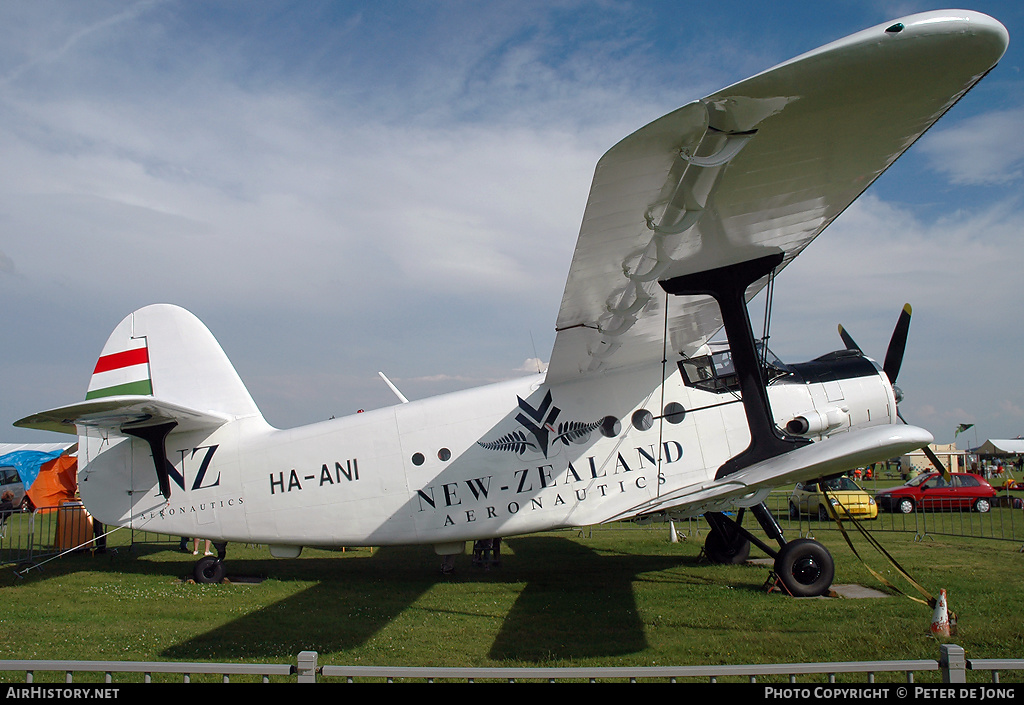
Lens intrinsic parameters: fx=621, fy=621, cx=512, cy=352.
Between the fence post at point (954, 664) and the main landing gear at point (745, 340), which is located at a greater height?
the main landing gear at point (745, 340)

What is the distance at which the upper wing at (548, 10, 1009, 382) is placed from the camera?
3281 millimetres

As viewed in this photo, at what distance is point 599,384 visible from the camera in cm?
830

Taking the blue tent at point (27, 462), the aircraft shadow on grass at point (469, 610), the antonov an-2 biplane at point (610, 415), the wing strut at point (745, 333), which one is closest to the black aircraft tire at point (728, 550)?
the antonov an-2 biplane at point (610, 415)

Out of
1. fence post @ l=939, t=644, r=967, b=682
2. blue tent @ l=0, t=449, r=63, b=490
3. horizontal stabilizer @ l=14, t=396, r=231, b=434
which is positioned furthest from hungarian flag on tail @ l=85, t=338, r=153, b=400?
blue tent @ l=0, t=449, r=63, b=490

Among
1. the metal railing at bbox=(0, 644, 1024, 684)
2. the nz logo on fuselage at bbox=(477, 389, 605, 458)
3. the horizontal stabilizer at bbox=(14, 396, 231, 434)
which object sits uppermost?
the horizontal stabilizer at bbox=(14, 396, 231, 434)

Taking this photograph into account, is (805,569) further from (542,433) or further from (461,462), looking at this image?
(461,462)

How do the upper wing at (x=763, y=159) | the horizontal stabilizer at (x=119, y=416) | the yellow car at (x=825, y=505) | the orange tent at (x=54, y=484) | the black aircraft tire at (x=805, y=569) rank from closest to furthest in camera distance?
the upper wing at (x=763, y=159)
the horizontal stabilizer at (x=119, y=416)
the black aircraft tire at (x=805, y=569)
the yellow car at (x=825, y=505)
the orange tent at (x=54, y=484)

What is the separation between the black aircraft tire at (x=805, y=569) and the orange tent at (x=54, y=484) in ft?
67.0

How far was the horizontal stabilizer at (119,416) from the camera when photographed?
22.9ft

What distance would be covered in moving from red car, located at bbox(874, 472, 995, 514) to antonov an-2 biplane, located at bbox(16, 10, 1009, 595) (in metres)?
13.7

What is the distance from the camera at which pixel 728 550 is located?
33.7 ft

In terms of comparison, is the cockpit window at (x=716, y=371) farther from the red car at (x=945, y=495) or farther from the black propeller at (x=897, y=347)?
the red car at (x=945, y=495)

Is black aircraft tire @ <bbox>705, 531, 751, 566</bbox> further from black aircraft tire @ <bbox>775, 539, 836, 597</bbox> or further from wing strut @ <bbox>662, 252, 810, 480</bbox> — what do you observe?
wing strut @ <bbox>662, 252, 810, 480</bbox>

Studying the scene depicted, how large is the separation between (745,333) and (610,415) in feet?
7.32
